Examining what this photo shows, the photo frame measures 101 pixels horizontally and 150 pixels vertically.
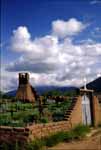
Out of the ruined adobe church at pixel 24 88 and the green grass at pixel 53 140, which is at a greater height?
the ruined adobe church at pixel 24 88

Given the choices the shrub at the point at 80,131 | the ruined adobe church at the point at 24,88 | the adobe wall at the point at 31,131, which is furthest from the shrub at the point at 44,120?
the ruined adobe church at the point at 24,88

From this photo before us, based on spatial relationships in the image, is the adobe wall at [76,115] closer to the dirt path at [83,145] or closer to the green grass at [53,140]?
the green grass at [53,140]

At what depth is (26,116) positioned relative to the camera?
17172 mm

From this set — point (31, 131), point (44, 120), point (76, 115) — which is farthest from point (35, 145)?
point (76, 115)

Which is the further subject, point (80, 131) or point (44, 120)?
point (80, 131)

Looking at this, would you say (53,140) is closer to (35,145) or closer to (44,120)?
(35,145)

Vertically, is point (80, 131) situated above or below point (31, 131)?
below

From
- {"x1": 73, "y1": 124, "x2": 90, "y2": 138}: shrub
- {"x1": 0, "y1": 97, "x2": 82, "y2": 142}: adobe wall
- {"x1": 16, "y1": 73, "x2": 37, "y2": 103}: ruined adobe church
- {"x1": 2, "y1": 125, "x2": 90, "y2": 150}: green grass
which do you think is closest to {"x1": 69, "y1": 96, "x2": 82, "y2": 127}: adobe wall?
{"x1": 73, "y1": 124, "x2": 90, "y2": 138}: shrub

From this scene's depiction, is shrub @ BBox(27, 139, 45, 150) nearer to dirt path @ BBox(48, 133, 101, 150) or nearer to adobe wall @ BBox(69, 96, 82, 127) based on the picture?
dirt path @ BBox(48, 133, 101, 150)

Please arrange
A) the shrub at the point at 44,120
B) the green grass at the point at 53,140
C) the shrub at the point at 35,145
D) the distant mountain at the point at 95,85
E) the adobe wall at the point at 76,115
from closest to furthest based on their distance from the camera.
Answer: the shrub at the point at 35,145, the green grass at the point at 53,140, the shrub at the point at 44,120, the adobe wall at the point at 76,115, the distant mountain at the point at 95,85

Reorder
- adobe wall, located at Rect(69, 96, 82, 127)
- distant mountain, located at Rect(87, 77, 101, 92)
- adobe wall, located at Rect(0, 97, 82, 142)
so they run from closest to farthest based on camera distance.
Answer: adobe wall, located at Rect(0, 97, 82, 142) → adobe wall, located at Rect(69, 96, 82, 127) → distant mountain, located at Rect(87, 77, 101, 92)

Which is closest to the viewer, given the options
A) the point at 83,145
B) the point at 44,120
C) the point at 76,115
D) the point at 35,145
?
the point at 35,145

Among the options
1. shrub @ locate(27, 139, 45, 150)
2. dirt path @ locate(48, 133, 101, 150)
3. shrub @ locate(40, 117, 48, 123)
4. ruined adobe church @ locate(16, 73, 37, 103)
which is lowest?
dirt path @ locate(48, 133, 101, 150)

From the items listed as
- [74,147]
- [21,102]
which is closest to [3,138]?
[74,147]
